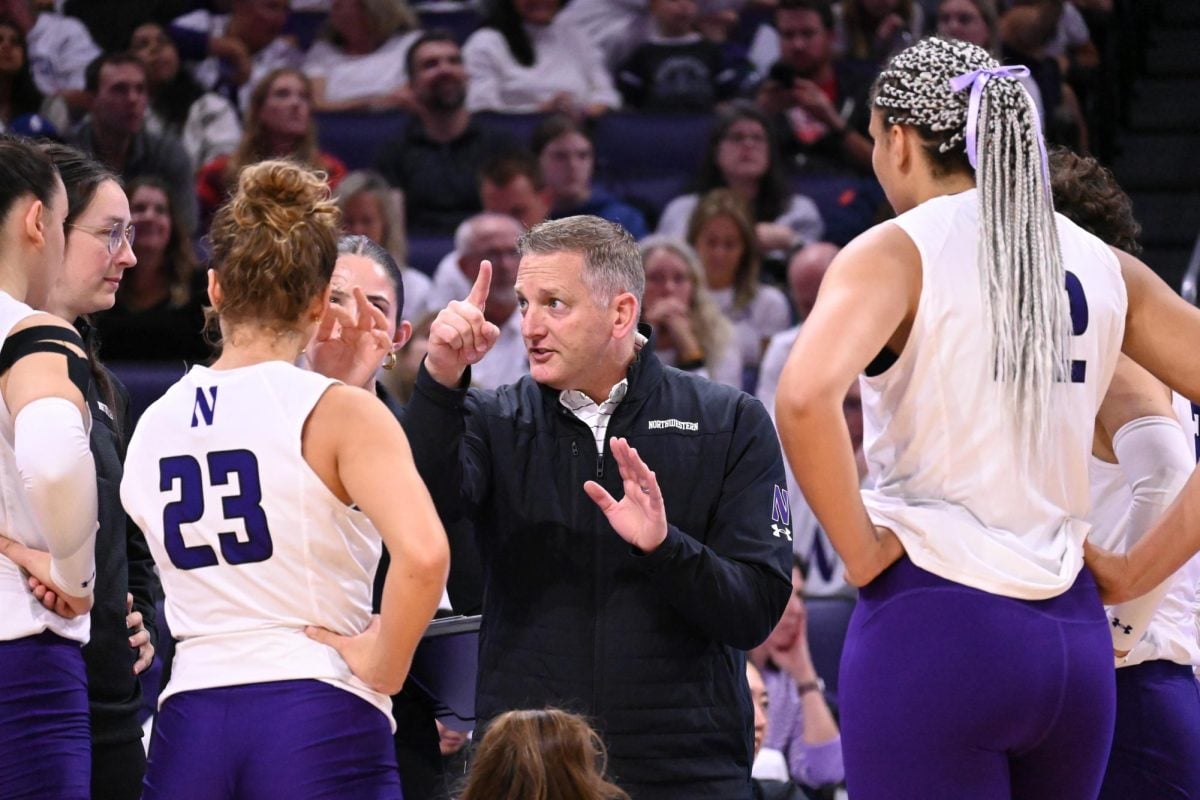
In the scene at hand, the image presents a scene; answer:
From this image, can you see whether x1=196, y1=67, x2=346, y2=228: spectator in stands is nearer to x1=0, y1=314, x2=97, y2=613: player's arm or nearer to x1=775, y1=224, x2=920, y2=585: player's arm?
x1=0, y1=314, x2=97, y2=613: player's arm

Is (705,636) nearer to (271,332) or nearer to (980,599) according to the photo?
(980,599)

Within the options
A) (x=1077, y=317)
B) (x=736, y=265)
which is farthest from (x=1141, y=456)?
(x=736, y=265)

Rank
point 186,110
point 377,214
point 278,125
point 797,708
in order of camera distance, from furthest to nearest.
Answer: point 186,110, point 278,125, point 377,214, point 797,708

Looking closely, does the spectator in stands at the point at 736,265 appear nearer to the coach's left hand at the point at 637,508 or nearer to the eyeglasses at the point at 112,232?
the eyeglasses at the point at 112,232

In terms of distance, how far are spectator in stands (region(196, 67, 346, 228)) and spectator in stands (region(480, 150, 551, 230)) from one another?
73 centimetres

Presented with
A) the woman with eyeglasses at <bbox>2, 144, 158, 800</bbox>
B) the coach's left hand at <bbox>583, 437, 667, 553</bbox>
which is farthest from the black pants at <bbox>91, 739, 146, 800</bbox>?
the coach's left hand at <bbox>583, 437, 667, 553</bbox>

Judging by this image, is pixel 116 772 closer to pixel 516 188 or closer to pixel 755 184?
pixel 516 188

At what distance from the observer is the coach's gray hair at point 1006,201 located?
2.37m

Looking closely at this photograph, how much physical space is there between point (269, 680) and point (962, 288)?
1190 millimetres

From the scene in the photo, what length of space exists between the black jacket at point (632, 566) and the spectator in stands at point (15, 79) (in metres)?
5.66

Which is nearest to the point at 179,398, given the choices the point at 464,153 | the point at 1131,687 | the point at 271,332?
the point at 271,332

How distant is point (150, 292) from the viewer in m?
6.83

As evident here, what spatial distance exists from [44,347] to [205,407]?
0.45 metres

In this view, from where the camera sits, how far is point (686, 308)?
658 centimetres
